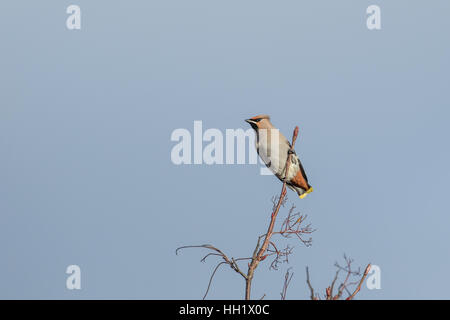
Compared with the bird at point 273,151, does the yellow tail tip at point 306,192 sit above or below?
below

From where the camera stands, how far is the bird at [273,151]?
693 centimetres

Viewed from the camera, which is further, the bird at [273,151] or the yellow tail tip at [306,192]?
the yellow tail tip at [306,192]

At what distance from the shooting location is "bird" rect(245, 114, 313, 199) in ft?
22.7

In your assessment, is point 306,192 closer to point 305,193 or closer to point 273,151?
point 305,193

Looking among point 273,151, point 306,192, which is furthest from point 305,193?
point 273,151

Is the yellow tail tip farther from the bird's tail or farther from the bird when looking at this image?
the bird

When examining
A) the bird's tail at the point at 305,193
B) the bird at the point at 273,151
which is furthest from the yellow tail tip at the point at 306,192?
the bird at the point at 273,151

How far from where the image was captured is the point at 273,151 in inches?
275

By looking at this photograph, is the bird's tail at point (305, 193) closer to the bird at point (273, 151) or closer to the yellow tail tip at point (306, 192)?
the yellow tail tip at point (306, 192)

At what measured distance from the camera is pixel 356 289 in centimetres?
253

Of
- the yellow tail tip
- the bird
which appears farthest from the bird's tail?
the bird
